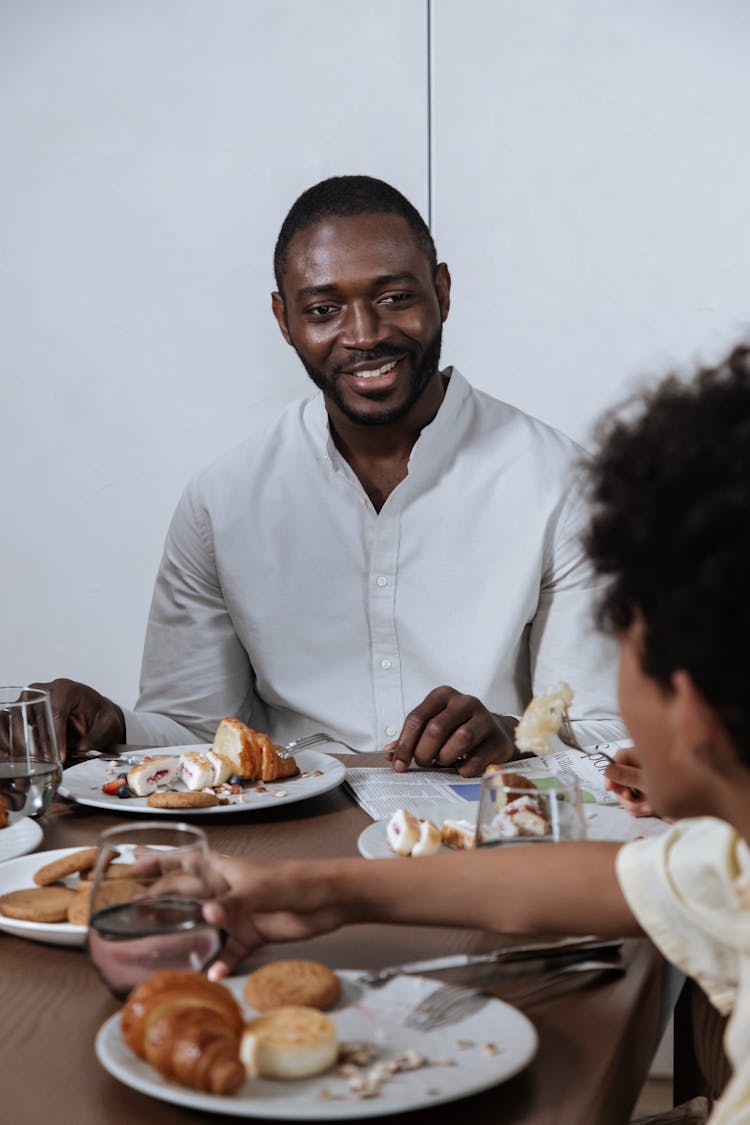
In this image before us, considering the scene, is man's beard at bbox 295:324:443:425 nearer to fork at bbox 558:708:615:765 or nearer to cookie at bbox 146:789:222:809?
fork at bbox 558:708:615:765

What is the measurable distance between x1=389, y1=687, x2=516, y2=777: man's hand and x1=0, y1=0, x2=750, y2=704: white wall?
1.41 metres

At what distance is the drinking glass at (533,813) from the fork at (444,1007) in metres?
0.21

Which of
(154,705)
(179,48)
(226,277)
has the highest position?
(179,48)

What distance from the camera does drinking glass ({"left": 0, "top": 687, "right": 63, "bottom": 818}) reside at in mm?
1245

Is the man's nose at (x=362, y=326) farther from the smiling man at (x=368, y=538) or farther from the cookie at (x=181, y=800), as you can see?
the cookie at (x=181, y=800)

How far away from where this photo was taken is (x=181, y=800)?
4.39ft

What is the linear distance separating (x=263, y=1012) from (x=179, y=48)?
270 cm

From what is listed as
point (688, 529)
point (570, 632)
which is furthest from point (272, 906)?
point (570, 632)

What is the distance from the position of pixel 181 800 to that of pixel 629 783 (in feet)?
1.48

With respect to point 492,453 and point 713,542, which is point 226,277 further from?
point 713,542

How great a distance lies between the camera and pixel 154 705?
2148mm

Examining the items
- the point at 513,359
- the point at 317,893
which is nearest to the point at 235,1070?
the point at 317,893

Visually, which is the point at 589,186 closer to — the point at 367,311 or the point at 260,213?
the point at 260,213

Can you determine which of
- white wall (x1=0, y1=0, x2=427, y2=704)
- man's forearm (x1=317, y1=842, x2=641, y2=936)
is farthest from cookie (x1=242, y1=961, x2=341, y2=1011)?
white wall (x1=0, y1=0, x2=427, y2=704)
